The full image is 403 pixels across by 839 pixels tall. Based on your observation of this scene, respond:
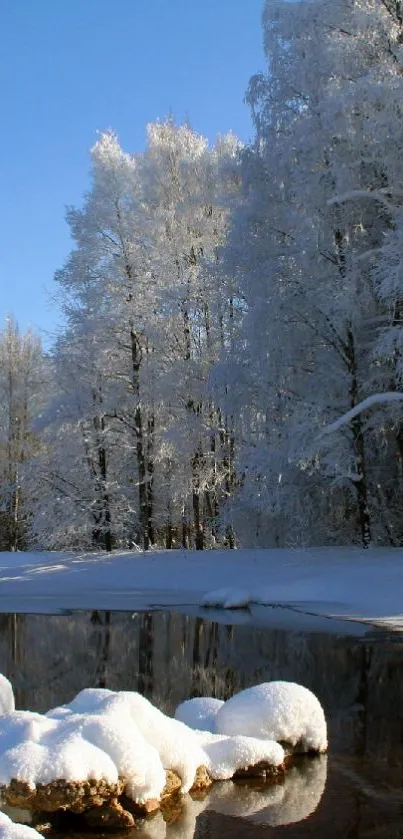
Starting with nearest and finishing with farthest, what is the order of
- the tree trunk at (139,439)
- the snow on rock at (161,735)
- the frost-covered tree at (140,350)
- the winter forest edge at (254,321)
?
the snow on rock at (161,735)
the winter forest edge at (254,321)
the frost-covered tree at (140,350)
the tree trunk at (139,439)

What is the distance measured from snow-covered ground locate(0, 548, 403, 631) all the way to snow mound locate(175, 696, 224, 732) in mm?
6312

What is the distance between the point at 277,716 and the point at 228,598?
9.96 m

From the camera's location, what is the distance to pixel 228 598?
17.2 metres

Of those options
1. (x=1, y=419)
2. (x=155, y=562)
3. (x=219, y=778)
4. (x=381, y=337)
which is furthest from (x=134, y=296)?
(x=219, y=778)

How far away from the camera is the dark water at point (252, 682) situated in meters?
6.11

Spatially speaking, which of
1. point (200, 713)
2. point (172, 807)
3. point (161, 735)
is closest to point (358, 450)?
point (200, 713)

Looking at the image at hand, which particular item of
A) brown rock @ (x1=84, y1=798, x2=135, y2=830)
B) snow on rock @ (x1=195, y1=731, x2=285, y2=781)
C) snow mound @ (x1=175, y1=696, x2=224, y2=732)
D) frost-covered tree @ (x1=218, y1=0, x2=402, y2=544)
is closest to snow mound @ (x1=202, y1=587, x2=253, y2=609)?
frost-covered tree @ (x1=218, y1=0, x2=402, y2=544)

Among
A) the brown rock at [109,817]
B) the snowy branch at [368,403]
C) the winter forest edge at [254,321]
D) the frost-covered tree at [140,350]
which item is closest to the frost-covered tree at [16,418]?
the winter forest edge at [254,321]

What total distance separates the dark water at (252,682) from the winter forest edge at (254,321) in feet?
15.9

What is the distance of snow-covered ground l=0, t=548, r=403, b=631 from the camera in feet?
52.4

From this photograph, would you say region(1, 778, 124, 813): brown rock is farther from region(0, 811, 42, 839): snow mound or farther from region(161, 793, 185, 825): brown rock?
region(0, 811, 42, 839): snow mound

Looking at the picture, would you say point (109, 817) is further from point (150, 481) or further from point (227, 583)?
point (150, 481)

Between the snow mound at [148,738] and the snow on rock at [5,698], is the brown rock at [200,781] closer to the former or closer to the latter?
the snow mound at [148,738]

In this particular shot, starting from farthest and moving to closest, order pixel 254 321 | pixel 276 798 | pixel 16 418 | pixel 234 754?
pixel 16 418 → pixel 254 321 → pixel 234 754 → pixel 276 798
